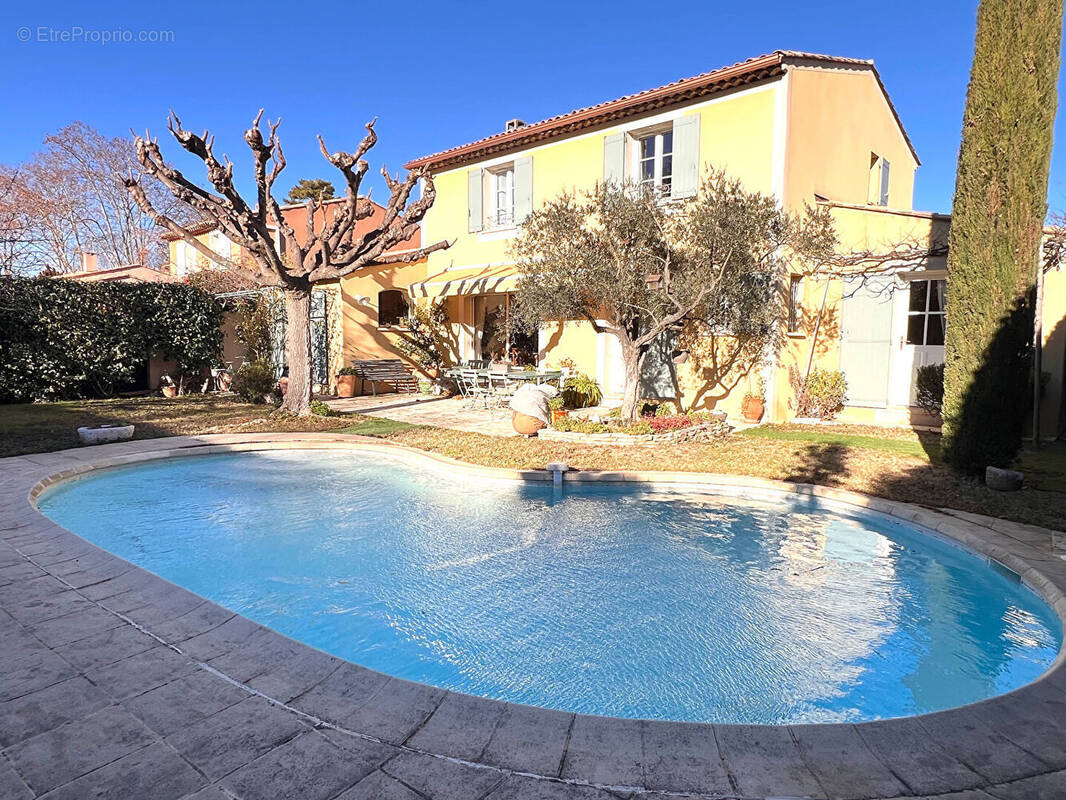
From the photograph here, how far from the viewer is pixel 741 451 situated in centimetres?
1183

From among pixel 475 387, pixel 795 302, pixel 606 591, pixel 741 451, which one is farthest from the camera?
pixel 475 387

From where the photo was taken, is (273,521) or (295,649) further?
(273,521)

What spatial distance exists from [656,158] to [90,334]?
17.7m

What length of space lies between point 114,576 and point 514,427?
8.86 m

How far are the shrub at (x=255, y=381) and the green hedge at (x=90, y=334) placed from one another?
3825 mm

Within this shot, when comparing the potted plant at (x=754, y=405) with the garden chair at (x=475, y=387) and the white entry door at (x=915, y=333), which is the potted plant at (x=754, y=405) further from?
the garden chair at (x=475, y=387)

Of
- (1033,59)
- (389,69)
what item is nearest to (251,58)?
(389,69)

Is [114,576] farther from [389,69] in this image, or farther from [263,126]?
[389,69]

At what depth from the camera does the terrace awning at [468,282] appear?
18280 millimetres

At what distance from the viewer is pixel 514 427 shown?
13664 millimetres

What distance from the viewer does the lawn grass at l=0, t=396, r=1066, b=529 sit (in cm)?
891

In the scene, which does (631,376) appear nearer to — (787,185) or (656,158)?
(787,185)

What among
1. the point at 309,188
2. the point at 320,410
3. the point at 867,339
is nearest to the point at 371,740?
the point at 320,410

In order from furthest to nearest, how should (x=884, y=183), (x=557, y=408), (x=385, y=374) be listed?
(x=385, y=374) < (x=884, y=183) < (x=557, y=408)
